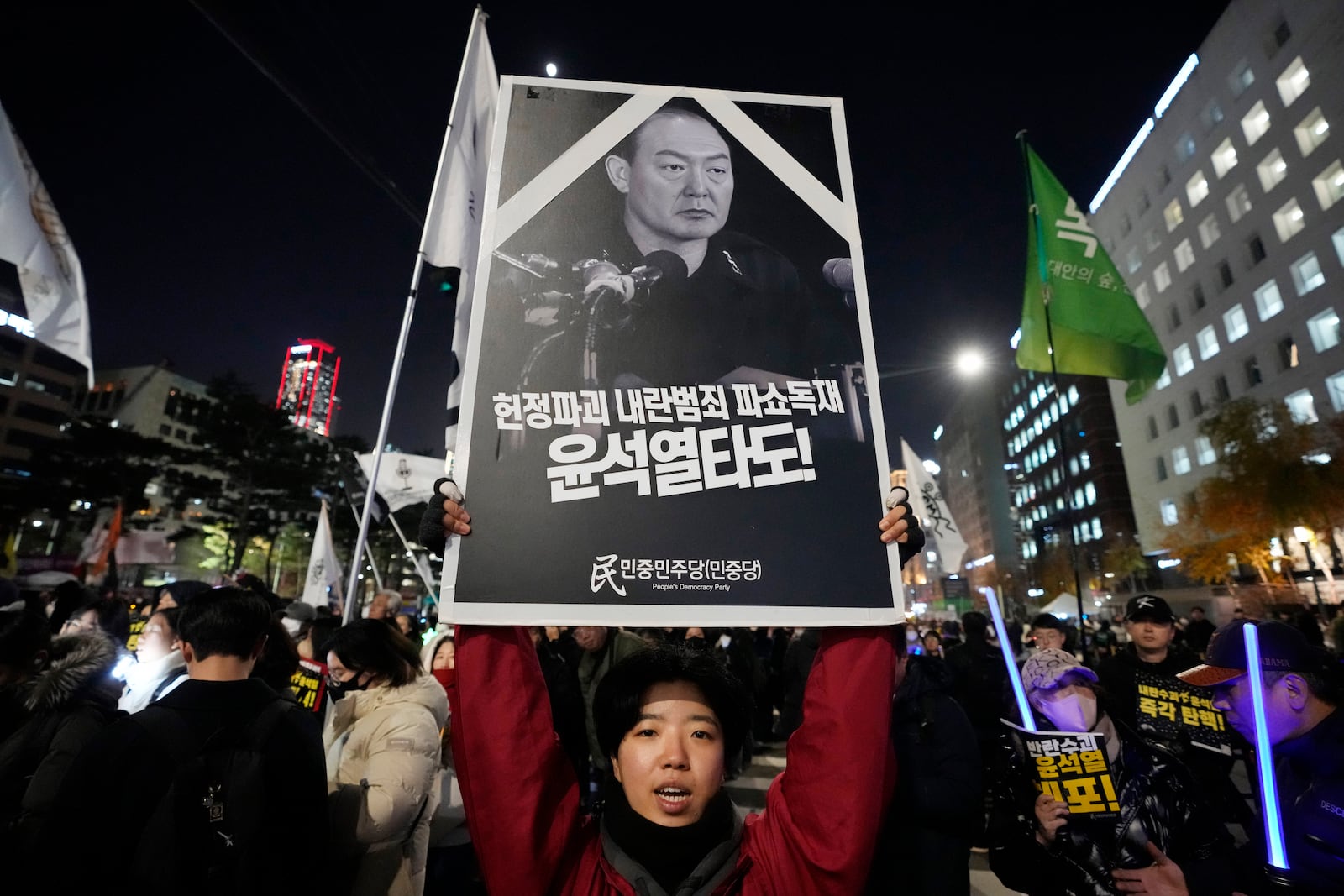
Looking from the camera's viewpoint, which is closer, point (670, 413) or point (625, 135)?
point (670, 413)

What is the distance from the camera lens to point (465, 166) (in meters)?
6.00

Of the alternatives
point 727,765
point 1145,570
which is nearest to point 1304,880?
point 727,765

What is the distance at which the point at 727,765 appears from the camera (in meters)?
2.01

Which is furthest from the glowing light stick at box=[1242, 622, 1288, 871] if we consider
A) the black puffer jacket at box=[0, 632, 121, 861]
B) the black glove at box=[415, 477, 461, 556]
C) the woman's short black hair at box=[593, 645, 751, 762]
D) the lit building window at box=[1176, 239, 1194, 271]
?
the lit building window at box=[1176, 239, 1194, 271]

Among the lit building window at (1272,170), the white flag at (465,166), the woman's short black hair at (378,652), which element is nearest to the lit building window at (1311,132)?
the lit building window at (1272,170)

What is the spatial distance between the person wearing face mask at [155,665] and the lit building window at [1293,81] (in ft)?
153

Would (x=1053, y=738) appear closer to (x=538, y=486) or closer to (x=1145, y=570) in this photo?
(x=538, y=486)

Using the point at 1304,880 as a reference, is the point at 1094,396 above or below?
above

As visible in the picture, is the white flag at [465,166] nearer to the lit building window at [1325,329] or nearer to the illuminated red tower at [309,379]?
the lit building window at [1325,329]

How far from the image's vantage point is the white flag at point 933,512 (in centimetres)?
1033

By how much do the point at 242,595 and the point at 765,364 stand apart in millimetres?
2424

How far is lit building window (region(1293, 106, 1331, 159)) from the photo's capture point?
30.4 m

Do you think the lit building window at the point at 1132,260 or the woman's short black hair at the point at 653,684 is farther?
the lit building window at the point at 1132,260

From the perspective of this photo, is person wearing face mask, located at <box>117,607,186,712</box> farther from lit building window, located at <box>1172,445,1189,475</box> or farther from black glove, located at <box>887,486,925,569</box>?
lit building window, located at <box>1172,445,1189,475</box>
